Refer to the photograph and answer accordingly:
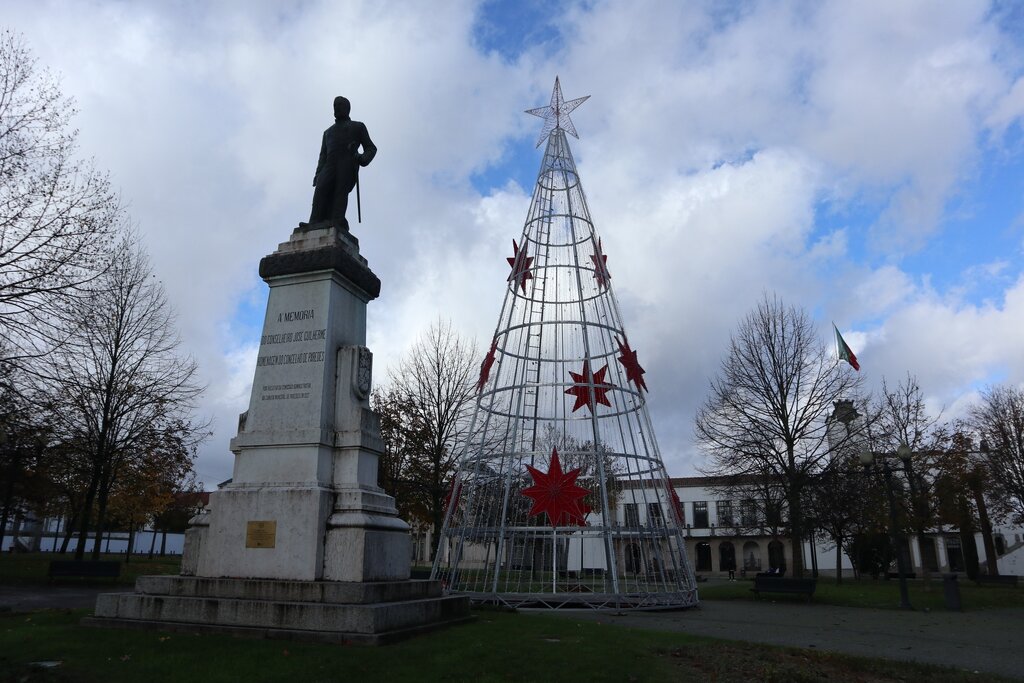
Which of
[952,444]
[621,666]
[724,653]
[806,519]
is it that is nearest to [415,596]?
[621,666]

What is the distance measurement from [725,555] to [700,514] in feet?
15.1

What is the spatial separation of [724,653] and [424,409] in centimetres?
1939

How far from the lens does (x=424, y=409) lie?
26266 mm

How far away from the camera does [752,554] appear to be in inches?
2459

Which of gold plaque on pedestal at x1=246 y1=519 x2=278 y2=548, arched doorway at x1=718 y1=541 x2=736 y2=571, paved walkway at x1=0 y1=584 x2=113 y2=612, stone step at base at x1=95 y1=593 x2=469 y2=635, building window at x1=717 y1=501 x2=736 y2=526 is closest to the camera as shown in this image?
stone step at base at x1=95 y1=593 x2=469 y2=635

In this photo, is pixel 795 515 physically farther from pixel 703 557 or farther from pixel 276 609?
pixel 703 557

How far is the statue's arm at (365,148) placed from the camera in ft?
36.5

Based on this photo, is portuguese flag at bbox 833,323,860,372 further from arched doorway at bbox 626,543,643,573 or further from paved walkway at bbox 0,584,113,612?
paved walkway at bbox 0,584,113,612

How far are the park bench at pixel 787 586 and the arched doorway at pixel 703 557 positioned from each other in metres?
46.6

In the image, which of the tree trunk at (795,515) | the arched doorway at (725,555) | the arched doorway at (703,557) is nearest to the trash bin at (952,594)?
the tree trunk at (795,515)

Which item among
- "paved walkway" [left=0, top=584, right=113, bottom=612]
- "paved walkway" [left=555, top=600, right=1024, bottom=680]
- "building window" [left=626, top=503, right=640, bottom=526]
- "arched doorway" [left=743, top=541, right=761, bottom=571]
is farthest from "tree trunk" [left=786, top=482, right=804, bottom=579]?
"arched doorway" [left=743, top=541, right=761, bottom=571]

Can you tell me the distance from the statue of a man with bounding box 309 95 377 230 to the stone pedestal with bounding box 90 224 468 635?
0.78 metres

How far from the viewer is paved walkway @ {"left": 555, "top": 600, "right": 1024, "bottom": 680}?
8.93 metres

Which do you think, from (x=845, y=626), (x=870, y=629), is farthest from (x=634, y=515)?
(x=870, y=629)
